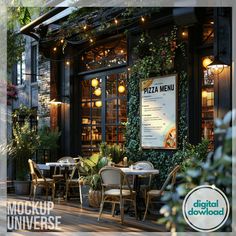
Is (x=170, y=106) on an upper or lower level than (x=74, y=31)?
lower

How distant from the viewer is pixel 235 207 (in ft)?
6.45

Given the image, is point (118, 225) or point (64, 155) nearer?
point (118, 225)

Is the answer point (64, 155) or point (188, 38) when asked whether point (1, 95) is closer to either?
point (64, 155)

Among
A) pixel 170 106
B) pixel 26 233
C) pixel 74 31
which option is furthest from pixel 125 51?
pixel 26 233

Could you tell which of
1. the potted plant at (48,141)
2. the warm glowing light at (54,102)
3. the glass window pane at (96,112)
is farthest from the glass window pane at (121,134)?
the warm glowing light at (54,102)

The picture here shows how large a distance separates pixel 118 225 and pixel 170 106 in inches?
104

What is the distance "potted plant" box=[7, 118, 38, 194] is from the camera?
10.8 metres

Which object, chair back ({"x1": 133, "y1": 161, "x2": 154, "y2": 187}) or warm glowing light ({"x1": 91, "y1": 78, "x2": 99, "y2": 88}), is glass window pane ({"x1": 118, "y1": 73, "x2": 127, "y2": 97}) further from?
chair back ({"x1": 133, "y1": 161, "x2": 154, "y2": 187})

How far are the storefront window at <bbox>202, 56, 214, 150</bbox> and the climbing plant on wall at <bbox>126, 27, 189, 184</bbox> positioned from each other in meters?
0.32

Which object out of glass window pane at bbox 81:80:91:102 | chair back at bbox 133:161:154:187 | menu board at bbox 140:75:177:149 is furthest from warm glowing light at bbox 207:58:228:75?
glass window pane at bbox 81:80:91:102

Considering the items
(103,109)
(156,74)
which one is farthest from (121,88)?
(156,74)

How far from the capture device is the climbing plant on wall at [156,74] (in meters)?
8.12

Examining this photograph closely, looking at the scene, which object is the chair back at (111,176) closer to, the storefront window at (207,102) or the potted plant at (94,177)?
the potted plant at (94,177)

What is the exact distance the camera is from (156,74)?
8.71 m
